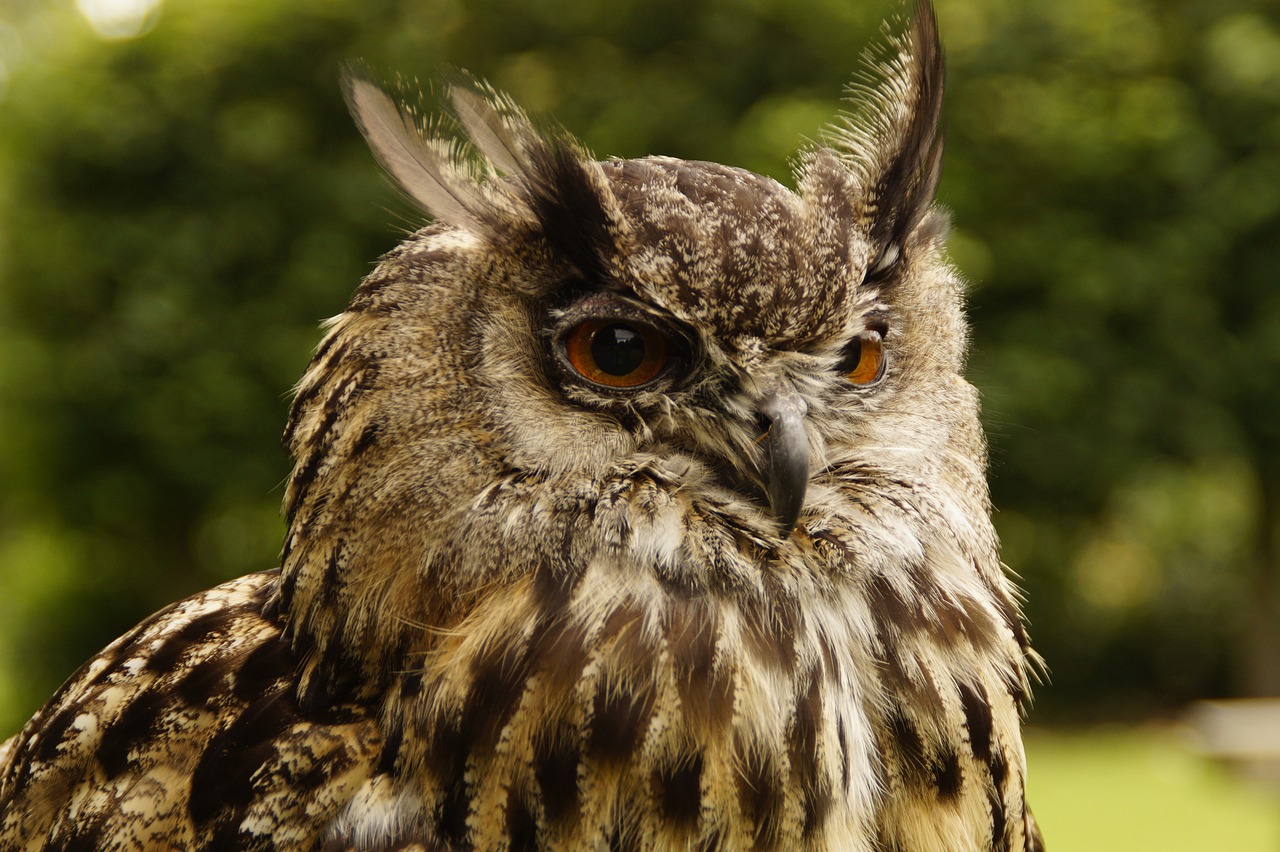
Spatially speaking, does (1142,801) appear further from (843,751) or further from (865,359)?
(843,751)

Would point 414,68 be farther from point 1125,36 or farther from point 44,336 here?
point 1125,36

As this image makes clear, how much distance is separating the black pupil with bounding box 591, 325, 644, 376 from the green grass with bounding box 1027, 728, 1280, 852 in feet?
Answer: 21.4

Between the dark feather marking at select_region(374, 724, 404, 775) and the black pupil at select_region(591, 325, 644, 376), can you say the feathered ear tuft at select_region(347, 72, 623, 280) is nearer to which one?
the black pupil at select_region(591, 325, 644, 376)

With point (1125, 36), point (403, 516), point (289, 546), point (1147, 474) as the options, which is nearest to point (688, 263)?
point (403, 516)

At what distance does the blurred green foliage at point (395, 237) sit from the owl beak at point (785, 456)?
18.8 ft

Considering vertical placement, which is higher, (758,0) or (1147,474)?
(758,0)

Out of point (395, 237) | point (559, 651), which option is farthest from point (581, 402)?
point (395, 237)

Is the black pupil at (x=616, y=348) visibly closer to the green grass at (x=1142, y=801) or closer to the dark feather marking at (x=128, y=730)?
the dark feather marking at (x=128, y=730)

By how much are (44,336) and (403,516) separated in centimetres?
764

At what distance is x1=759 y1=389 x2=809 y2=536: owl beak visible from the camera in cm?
153

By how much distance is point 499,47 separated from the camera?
929cm

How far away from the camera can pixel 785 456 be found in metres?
1.54

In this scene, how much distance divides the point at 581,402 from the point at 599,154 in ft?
21.7

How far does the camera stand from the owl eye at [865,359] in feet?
5.68
